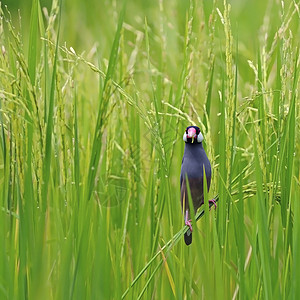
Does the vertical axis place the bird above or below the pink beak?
below

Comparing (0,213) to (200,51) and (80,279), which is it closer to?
(80,279)

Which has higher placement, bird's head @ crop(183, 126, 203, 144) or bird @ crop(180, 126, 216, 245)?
bird's head @ crop(183, 126, 203, 144)

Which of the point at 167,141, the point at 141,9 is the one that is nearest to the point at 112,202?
the point at 167,141

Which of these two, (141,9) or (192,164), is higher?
(141,9)

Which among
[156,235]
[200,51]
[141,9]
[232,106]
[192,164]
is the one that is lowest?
[156,235]

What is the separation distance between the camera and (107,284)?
1.62 m

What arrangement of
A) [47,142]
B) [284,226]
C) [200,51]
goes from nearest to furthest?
[47,142], [284,226], [200,51]

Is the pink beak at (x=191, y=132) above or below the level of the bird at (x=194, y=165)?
above

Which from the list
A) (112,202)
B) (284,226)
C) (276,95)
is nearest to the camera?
(284,226)

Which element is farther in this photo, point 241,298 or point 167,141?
point 167,141

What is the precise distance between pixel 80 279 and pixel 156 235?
24cm

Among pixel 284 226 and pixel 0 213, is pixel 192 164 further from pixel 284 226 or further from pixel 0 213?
pixel 0 213

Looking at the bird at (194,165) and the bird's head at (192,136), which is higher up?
the bird's head at (192,136)

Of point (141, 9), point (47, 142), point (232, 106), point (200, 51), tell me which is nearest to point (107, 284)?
point (47, 142)
